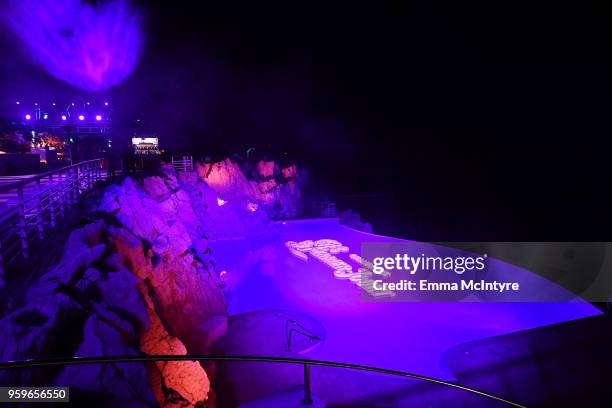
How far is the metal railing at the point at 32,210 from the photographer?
189 inches

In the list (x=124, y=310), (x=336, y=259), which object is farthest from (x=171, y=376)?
(x=336, y=259)

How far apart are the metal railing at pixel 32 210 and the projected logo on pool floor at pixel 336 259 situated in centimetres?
868

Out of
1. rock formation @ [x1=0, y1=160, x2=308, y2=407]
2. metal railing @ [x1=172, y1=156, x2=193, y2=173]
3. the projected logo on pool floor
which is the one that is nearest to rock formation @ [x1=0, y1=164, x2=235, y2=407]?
rock formation @ [x1=0, y1=160, x2=308, y2=407]

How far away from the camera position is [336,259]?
48.7 feet

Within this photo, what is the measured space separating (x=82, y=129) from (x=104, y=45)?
11.4 m

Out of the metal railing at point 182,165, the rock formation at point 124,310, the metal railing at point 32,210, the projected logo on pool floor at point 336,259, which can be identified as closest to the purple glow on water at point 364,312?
the projected logo on pool floor at point 336,259

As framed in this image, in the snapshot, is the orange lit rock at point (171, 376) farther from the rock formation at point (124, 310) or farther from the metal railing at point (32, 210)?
the metal railing at point (32, 210)

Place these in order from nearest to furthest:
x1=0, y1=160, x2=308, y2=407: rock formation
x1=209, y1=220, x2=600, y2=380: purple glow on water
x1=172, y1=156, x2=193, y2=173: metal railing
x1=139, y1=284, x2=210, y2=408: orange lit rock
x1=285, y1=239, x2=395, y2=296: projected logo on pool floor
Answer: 1. x1=0, y1=160, x2=308, y2=407: rock formation
2. x1=139, y1=284, x2=210, y2=408: orange lit rock
3. x1=209, y1=220, x2=600, y2=380: purple glow on water
4. x1=285, y1=239, x2=395, y2=296: projected logo on pool floor
5. x1=172, y1=156, x2=193, y2=173: metal railing

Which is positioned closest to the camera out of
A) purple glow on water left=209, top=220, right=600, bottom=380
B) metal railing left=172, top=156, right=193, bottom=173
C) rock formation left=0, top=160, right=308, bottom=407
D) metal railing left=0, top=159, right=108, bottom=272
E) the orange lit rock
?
rock formation left=0, top=160, right=308, bottom=407

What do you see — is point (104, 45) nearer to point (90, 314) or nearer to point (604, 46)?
point (90, 314)

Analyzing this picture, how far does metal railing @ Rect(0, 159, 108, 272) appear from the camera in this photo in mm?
4808

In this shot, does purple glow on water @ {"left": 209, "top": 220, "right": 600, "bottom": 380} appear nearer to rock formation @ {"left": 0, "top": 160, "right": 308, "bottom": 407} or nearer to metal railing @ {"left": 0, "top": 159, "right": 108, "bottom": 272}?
rock formation @ {"left": 0, "top": 160, "right": 308, "bottom": 407}

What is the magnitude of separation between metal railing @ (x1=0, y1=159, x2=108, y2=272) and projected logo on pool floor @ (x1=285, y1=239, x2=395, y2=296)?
868 centimetres

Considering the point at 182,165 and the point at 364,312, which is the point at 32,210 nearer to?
the point at 364,312
